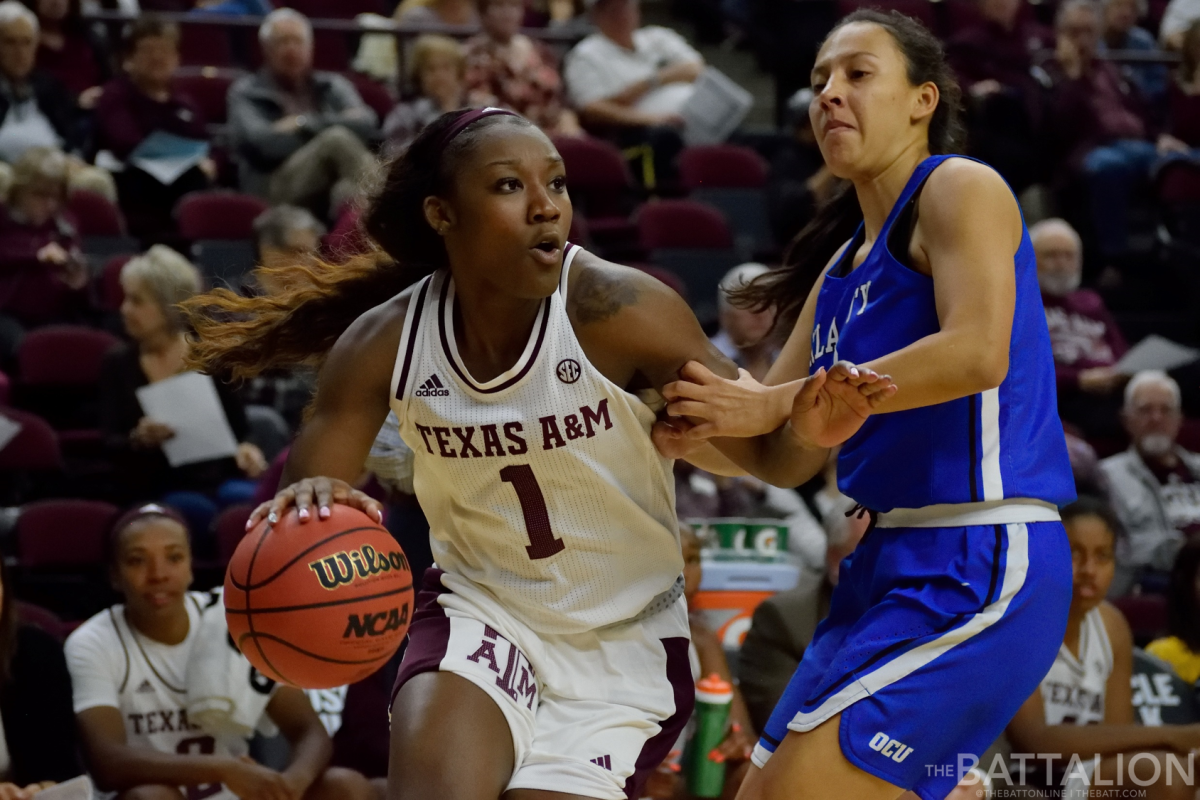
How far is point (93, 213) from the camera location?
797 cm

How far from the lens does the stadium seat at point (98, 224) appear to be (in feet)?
26.1

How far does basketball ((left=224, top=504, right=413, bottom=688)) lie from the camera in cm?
306

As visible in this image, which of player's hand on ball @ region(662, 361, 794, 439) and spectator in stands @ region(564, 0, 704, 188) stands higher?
player's hand on ball @ region(662, 361, 794, 439)

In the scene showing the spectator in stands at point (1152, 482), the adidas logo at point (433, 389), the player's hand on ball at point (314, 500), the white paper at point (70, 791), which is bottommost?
the spectator in stands at point (1152, 482)

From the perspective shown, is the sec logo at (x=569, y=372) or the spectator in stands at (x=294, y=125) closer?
the sec logo at (x=569, y=372)

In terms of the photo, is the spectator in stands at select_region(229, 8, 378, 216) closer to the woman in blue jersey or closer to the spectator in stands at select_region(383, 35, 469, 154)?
the spectator in stands at select_region(383, 35, 469, 154)

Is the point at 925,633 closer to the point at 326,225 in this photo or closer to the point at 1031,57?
the point at 326,225

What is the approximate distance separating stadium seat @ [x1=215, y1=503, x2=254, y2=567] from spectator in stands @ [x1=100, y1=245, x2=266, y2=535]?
1.92 ft

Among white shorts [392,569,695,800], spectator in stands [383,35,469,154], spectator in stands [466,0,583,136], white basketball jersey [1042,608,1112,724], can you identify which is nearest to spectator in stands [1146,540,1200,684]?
white basketball jersey [1042,608,1112,724]

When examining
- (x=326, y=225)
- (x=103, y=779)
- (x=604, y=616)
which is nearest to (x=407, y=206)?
(x=604, y=616)

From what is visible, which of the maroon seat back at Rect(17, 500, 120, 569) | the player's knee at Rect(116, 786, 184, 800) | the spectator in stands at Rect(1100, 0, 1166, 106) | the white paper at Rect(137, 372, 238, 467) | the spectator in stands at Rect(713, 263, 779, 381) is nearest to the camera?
the player's knee at Rect(116, 786, 184, 800)

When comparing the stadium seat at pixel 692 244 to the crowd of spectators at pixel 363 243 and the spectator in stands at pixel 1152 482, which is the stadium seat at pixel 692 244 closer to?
the crowd of spectators at pixel 363 243

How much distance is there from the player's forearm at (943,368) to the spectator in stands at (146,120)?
20.0 feet

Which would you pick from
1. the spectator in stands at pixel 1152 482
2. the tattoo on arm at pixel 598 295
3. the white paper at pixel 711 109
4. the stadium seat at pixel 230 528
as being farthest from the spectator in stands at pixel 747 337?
the tattoo on arm at pixel 598 295
